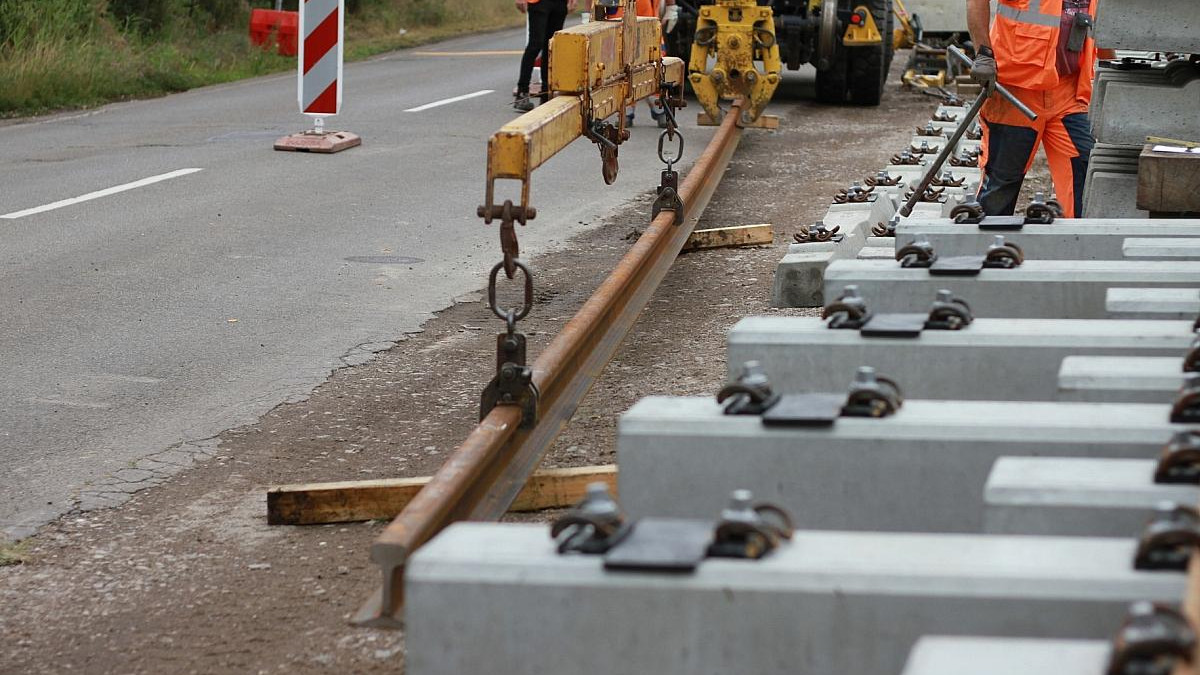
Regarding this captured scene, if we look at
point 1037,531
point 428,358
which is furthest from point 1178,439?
point 428,358

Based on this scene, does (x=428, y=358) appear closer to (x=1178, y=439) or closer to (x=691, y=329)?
(x=691, y=329)

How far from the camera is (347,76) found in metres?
18.7

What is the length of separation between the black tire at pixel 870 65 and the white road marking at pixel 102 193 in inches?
260

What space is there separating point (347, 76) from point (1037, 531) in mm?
17569

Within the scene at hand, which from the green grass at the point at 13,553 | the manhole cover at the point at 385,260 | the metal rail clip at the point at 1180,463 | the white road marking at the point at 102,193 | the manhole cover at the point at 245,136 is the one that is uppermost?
the metal rail clip at the point at 1180,463

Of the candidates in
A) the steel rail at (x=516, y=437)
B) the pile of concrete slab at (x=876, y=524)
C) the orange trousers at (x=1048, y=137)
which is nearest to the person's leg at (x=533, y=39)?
the steel rail at (x=516, y=437)

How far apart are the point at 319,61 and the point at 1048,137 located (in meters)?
6.60

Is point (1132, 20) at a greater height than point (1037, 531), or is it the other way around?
point (1132, 20)

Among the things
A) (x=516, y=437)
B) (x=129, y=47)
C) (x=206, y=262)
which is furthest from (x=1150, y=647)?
(x=129, y=47)

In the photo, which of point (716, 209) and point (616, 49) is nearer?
point (616, 49)

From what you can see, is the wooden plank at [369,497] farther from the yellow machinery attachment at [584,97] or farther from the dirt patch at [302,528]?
the yellow machinery attachment at [584,97]

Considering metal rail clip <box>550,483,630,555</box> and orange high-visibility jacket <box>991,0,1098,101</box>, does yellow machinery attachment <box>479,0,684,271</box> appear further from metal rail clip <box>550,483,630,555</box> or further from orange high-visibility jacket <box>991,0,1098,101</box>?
metal rail clip <box>550,483,630,555</box>

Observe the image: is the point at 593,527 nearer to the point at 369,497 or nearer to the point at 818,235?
the point at 369,497

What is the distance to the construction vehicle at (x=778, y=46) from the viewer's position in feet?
38.1
